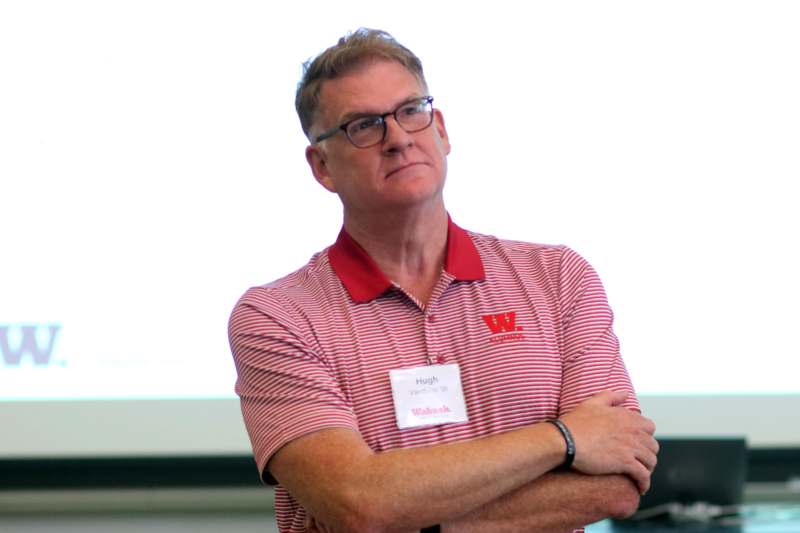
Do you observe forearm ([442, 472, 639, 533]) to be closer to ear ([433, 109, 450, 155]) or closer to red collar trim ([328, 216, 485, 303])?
red collar trim ([328, 216, 485, 303])

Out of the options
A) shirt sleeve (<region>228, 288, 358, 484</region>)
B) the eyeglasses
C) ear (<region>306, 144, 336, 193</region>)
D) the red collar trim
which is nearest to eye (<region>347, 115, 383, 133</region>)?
the eyeglasses

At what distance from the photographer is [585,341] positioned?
1940 millimetres

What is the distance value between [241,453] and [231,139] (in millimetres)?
1139

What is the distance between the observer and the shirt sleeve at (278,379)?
1784 millimetres

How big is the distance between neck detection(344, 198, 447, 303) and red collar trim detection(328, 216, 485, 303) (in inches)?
0.9

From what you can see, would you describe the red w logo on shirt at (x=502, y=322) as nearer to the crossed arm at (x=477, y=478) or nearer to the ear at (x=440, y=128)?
the crossed arm at (x=477, y=478)

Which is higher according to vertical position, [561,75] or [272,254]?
[561,75]

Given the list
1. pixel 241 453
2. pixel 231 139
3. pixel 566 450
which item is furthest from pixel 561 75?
pixel 566 450

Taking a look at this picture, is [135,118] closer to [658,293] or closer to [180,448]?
[180,448]

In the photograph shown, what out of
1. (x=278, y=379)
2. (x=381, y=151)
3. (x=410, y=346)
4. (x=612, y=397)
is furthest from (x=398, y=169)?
(x=612, y=397)

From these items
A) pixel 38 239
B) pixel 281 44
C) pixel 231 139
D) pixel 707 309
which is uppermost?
pixel 281 44

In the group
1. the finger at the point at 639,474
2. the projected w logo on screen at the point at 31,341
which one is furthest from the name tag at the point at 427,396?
the projected w logo on screen at the point at 31,341

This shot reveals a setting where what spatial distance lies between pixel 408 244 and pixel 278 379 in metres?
0.40

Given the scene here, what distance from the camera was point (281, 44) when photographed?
365 cm
